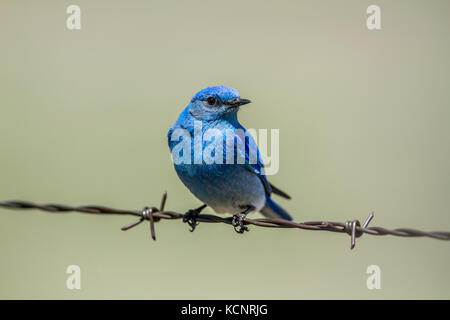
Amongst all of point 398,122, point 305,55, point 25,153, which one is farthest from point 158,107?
point 398,122

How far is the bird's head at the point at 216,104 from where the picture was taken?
4699mm

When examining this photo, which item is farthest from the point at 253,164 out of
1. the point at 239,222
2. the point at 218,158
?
the point at 239,222

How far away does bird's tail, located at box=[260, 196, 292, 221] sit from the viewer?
5355 mm

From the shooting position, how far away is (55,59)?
1016 cm

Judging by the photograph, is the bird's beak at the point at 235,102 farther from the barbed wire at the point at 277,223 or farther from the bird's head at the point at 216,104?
the barbed wire at the point at 277,223

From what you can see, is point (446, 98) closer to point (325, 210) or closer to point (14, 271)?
point (325, 210)

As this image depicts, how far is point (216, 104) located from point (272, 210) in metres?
1.33

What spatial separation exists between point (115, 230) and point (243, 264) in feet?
6.41

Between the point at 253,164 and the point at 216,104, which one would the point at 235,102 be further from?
the point at 253,164

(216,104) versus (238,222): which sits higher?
(216,104)

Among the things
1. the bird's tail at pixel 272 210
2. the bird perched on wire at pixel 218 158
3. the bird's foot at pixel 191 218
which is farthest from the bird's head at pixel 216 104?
the bird's tail at pixel 272 210

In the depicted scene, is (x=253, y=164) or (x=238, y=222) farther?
(x=253, y=164)

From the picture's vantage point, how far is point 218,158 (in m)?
4.38

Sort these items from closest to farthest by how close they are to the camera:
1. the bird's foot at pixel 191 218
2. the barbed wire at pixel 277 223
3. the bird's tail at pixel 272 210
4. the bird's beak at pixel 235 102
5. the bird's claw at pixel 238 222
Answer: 1. the barbed wire at pixel 277 223
2. the bird's claw at pixel 238 222
3. the bird's foot at pixel 191 218
4. the bird's beak at pixel 235 102
5. the bird's tail at pixel 272 210
